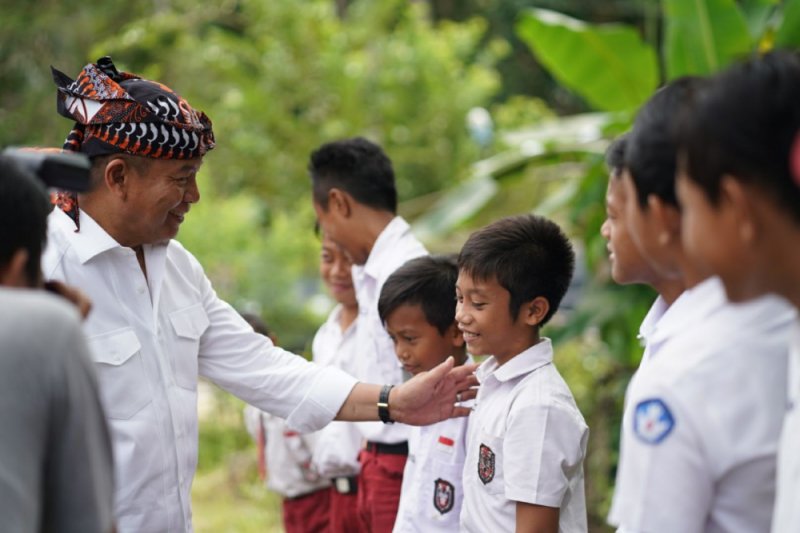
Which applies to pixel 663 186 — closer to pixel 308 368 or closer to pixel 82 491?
pixel 82 491

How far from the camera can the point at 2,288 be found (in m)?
1.76

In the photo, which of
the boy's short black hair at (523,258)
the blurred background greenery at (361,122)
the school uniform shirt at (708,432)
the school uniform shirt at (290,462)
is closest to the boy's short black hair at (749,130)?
the school uniform shirt at (708,432)

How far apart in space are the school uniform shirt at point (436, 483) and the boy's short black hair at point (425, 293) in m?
0.33

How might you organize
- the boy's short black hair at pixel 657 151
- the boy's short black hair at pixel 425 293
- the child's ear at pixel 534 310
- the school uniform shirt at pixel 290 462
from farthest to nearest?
the school uniform shirt at pixel 290 462, the boy's short black hair at pixel 425 293, the child's ear at pixel 534 310, the boy's short black hair at pixel 657 151

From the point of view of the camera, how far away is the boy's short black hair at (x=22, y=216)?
5.91 feet

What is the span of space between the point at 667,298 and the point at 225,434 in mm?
6256

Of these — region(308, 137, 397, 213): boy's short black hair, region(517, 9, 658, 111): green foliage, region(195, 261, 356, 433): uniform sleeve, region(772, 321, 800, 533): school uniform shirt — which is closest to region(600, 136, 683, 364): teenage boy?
region(772, 321, 800, 533): school uniform shirt

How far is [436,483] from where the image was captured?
129 inches

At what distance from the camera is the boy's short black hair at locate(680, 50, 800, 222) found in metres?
1.67

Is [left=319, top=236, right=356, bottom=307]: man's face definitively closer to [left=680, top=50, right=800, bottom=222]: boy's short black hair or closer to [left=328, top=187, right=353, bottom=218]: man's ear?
[left=328, top=187, right=353, bottom=218]: man's ear

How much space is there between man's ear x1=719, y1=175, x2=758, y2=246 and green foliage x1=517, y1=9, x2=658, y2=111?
5005 millimetres

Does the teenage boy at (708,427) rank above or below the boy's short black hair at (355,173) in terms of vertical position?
below

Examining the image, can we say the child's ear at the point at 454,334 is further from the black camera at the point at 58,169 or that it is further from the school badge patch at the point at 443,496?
the black camera at the point at 58,169

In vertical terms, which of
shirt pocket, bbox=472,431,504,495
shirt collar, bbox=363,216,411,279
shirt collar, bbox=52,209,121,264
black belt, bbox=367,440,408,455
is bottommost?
shirt pocket, bbox=472,431,504,495
